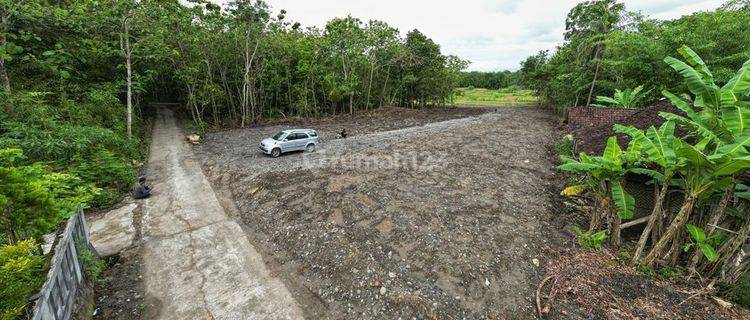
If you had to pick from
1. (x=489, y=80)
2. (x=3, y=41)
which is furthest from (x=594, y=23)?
(x=489, y=80)

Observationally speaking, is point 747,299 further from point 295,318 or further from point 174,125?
point 174,125

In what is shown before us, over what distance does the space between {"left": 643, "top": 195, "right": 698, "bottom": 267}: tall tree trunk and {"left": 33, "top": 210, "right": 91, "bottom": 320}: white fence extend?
10766 millimetres

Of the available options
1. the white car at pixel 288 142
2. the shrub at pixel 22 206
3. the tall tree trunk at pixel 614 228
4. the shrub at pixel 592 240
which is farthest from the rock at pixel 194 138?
the tall tree trunk at pixel 614 228

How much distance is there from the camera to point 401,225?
8102 millimetres

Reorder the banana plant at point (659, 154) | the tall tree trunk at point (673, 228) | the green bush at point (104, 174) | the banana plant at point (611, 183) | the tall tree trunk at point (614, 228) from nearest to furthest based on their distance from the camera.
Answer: the banana plant at point (659, 154)
the tall tree trunk at point (673, 228)
the banana plant at point (611, 183)
the tall tree trunk at point (614, 228)
the green bush at point (104, 174)

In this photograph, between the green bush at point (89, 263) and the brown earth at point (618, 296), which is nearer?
the brown earth at point (618, 296)

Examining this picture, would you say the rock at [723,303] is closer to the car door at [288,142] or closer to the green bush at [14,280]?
the green bush at [14,280]

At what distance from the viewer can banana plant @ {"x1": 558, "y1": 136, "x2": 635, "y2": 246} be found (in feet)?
21.4

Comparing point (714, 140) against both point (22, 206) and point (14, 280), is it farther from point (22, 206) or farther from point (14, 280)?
point (22, 206)

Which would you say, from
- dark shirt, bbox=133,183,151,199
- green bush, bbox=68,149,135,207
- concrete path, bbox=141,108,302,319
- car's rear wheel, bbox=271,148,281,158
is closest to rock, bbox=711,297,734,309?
concrete path, bbox=141,108,302,319

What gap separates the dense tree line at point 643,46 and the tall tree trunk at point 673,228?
12593 millimetres

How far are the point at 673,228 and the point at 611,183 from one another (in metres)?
1.40

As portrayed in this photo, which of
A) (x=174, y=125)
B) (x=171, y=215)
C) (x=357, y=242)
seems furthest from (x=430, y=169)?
(x=174, y=125)

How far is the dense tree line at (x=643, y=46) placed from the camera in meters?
14.3
